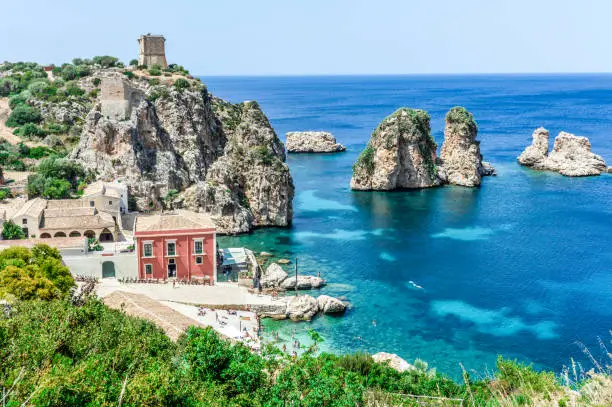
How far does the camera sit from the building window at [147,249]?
35625mm

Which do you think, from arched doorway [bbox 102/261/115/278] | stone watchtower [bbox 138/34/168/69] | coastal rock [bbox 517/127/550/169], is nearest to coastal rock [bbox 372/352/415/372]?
arched doorway [bbox 102/261/115/278]

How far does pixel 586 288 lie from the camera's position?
3700cm

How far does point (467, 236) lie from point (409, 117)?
80.8ft

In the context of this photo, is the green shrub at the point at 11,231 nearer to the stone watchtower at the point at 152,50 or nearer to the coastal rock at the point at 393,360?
the coastal rock at the point at 393,360

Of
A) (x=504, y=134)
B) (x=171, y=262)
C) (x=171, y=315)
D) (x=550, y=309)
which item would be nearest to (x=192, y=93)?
(x=171, y=262)

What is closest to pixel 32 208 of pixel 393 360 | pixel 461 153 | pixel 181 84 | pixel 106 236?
pixel 106 236

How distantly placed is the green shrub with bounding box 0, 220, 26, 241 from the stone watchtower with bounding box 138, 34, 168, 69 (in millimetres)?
43609

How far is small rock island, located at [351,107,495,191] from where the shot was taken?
6725 cm

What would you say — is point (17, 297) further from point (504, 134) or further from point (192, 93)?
point (504, 134)

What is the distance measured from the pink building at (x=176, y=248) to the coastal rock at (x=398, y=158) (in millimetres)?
33360

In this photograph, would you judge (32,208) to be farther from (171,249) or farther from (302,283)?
(302,283)

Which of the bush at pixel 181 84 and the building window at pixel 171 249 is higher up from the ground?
the bush at pixel 181 84

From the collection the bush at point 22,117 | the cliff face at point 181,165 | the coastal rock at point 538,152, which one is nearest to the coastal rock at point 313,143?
the coastal rock at point 538,152

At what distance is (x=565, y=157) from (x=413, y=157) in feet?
80.0
